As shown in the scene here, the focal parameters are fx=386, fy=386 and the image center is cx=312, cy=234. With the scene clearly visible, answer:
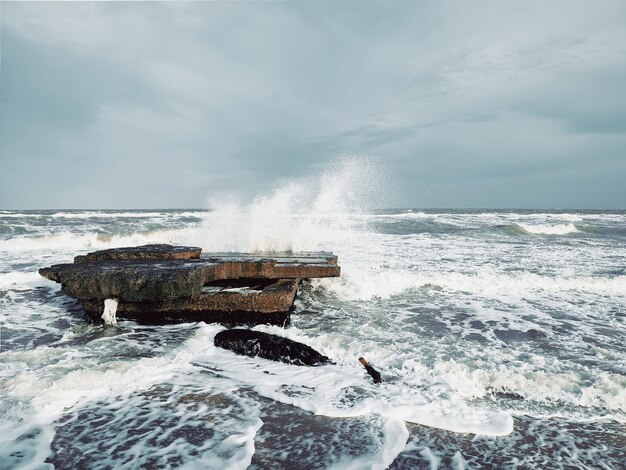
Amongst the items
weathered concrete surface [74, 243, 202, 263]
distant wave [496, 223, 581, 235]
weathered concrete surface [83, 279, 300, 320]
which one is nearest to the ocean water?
weathered concrete surface [83, 279, 300, 320]

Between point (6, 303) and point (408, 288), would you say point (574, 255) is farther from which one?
point (6, 303)

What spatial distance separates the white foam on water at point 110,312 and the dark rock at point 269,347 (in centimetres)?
166

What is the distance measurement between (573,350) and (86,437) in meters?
4.87

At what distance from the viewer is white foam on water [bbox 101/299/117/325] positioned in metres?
5.16

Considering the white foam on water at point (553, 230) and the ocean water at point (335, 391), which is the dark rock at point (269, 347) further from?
the white foam on water at point (553, 230)

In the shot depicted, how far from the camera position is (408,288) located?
25.3 ft

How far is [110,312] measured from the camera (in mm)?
5211

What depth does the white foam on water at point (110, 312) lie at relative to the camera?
203 inches

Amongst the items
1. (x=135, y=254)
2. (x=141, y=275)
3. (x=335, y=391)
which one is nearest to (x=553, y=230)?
(x=135, y=254)

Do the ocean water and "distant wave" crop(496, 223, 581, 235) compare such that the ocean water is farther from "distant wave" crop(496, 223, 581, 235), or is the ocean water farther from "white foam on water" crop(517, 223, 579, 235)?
"white foam on water" crop(517, 223, 579, 235)

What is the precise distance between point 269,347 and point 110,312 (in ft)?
8.13

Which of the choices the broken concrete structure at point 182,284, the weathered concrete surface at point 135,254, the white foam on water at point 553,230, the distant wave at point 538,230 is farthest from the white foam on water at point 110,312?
the white foam on water at point 553,230

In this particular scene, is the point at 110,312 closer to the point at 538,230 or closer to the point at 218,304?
the point at 218,304

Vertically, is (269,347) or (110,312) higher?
(110,312)
